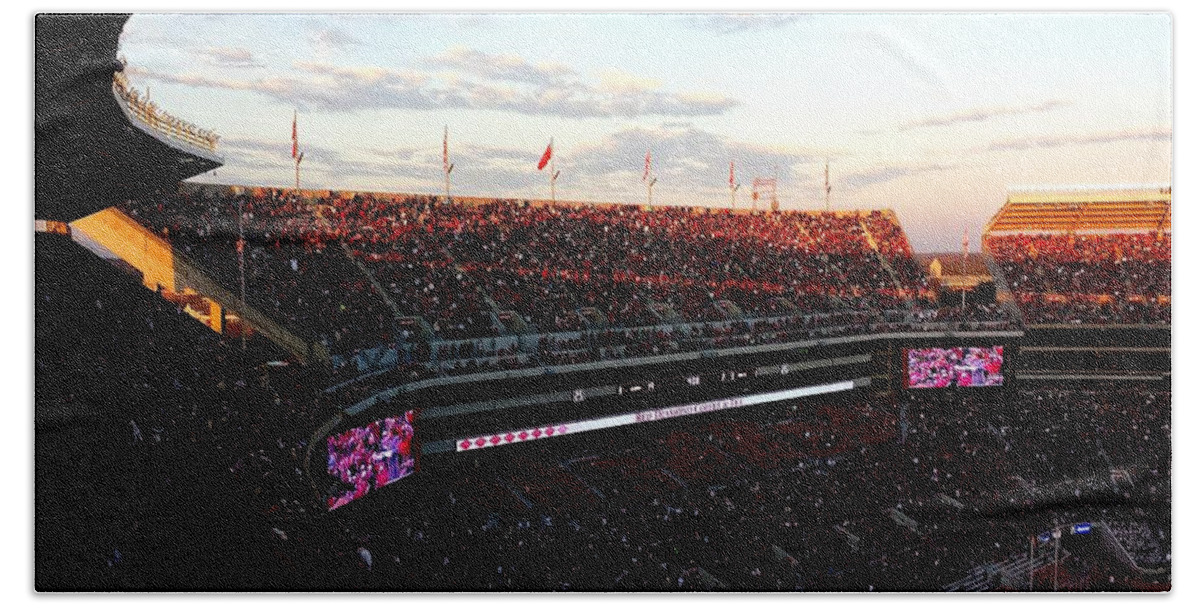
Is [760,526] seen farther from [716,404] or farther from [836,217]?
[836,217]

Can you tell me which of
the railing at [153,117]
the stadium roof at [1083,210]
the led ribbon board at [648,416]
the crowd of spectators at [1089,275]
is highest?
the railing at [153,117]

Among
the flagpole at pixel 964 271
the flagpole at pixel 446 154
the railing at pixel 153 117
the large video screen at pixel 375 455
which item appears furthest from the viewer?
the flagpole at pixel 964 271

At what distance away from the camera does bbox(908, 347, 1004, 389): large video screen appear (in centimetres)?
568

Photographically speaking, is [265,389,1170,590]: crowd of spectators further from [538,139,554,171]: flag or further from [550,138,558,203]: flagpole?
[538,139,554,171]: flag

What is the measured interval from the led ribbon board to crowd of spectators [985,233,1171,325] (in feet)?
4.73

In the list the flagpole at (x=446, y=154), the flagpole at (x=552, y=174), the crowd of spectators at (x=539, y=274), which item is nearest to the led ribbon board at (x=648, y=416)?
the crowd of spectators at (x=539, y=274)

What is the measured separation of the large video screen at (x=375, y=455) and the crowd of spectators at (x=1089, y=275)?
14.3 ft

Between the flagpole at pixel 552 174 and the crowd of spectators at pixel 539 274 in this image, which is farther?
the flagpole at pixel 552 174

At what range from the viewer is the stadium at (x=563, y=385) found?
5.08 meters

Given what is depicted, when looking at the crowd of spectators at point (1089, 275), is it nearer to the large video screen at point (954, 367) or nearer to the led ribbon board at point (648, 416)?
the large video screen at point (954, 367)

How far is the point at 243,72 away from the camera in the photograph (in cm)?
516

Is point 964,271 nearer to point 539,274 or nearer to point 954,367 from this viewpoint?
point 954,367

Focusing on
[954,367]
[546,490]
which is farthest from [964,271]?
[546,490]

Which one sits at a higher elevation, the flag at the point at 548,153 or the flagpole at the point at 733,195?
the flag at the point at 548,153
